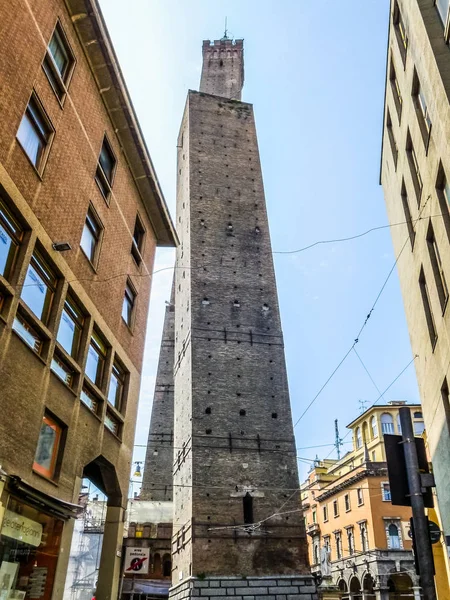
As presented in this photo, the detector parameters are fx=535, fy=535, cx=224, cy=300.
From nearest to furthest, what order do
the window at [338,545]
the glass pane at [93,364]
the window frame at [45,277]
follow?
1. the window frame at [45,277]
2. the glass pane at [93,364]
3. the window at [338,545]

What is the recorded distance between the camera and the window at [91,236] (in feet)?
30.2

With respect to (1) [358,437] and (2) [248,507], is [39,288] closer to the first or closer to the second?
(2) [248,507]

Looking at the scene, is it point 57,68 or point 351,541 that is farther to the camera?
point 351,541

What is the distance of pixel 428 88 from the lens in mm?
8062

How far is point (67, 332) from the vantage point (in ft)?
27.5

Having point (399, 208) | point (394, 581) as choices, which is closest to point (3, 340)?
point (399, 208)

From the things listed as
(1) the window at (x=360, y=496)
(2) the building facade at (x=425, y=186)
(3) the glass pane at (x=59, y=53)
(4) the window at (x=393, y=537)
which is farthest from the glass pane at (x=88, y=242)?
(1) the window at (x=360, y=496)

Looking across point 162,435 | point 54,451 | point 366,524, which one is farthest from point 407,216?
point 162,435

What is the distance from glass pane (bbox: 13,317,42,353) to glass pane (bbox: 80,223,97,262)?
2132 mm

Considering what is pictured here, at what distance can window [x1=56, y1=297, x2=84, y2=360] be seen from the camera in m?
8.22

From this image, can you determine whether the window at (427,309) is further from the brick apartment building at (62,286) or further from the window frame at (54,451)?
the window frame at (54,451)

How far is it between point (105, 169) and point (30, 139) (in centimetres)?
296

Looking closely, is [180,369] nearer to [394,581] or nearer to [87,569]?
[87,569]

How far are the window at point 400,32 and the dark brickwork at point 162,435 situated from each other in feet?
99.7
